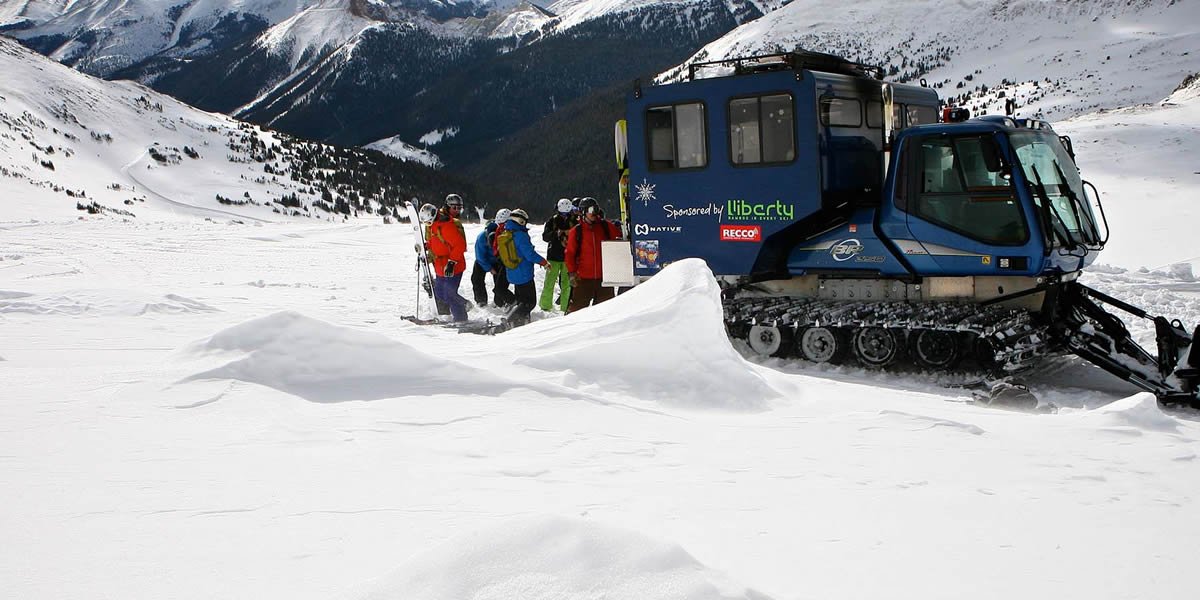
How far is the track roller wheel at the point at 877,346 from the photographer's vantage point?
892 centimetres

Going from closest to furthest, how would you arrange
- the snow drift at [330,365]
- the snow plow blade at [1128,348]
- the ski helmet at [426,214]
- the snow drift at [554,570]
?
the snow drift at [554,570], the snow drift at [330,365], the snow plow blade at [1128,348], the ski helmet at [426,214]

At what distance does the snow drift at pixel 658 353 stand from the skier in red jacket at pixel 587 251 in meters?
5.13

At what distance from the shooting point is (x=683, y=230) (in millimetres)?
10227

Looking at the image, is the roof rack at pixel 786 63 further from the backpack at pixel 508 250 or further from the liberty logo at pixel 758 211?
the backpack at pixel 508 250

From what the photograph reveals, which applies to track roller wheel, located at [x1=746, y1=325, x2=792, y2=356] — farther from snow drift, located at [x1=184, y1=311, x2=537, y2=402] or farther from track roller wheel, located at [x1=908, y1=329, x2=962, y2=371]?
snow drift, located at [x1=184, y1=311, x2=537, y2=402]

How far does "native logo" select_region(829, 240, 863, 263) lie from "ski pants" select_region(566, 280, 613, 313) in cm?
335

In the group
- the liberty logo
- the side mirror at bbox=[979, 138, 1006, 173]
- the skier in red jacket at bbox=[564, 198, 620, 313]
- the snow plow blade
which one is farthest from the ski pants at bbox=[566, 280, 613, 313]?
the snow plow blade

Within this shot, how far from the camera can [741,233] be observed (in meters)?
9.80

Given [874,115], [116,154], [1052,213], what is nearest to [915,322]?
[1052,213]

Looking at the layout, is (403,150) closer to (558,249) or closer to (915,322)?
(558,249)

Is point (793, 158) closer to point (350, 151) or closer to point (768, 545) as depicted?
point (768, 545)

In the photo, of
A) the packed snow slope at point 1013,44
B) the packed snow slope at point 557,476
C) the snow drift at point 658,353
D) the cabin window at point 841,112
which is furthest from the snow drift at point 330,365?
the packed snow slope at point 1013,44

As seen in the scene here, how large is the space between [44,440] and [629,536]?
8.62ft

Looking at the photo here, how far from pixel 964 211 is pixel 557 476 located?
6.41 metres
